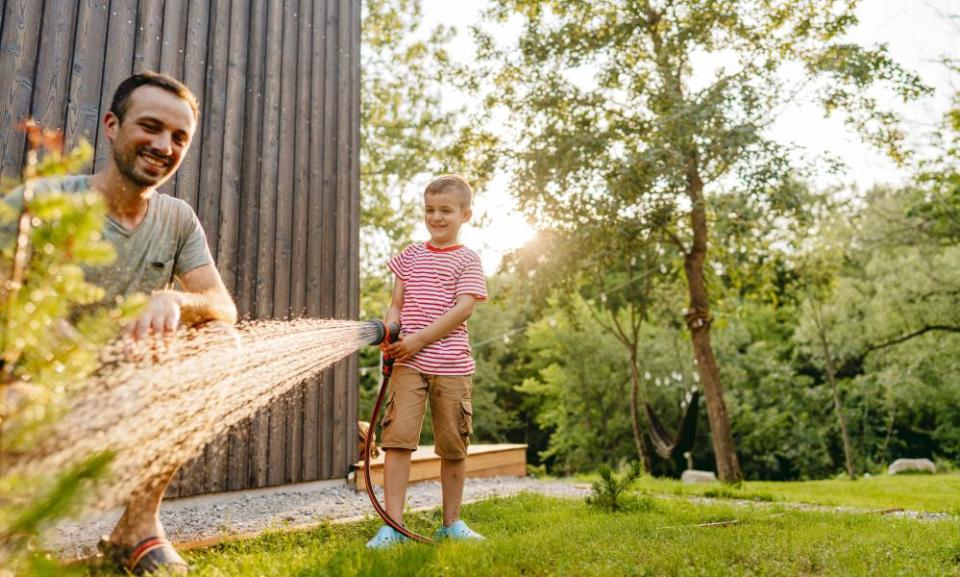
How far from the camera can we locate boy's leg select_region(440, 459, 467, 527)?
3.13 metres

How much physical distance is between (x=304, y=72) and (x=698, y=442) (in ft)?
65.3

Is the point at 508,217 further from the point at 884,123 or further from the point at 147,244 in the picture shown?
the point at 147,244

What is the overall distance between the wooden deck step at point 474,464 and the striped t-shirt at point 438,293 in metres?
2.67

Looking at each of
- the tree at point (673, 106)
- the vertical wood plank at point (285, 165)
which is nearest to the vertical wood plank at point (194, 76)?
the vertical wood plank at point (285, 165)

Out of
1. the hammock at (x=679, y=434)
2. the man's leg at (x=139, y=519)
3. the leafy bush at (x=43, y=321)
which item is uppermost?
the leafy bush at (x=43, y=321)

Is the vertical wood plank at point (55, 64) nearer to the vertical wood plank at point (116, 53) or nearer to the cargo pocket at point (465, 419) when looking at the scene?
the vertical wood plank at point (116, 53)

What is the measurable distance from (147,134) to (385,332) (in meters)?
1.27

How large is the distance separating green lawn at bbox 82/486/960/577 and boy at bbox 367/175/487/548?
11.0 inches

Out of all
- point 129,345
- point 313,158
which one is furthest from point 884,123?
point 129,345

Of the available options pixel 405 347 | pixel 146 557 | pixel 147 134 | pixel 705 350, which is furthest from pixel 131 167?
pixel 705 350

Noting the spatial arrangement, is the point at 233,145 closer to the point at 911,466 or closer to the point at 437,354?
the point at 437,354

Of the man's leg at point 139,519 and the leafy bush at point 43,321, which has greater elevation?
the leafy bush at point 43,321

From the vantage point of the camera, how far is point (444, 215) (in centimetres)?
331

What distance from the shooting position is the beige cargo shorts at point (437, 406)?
3090 mm
